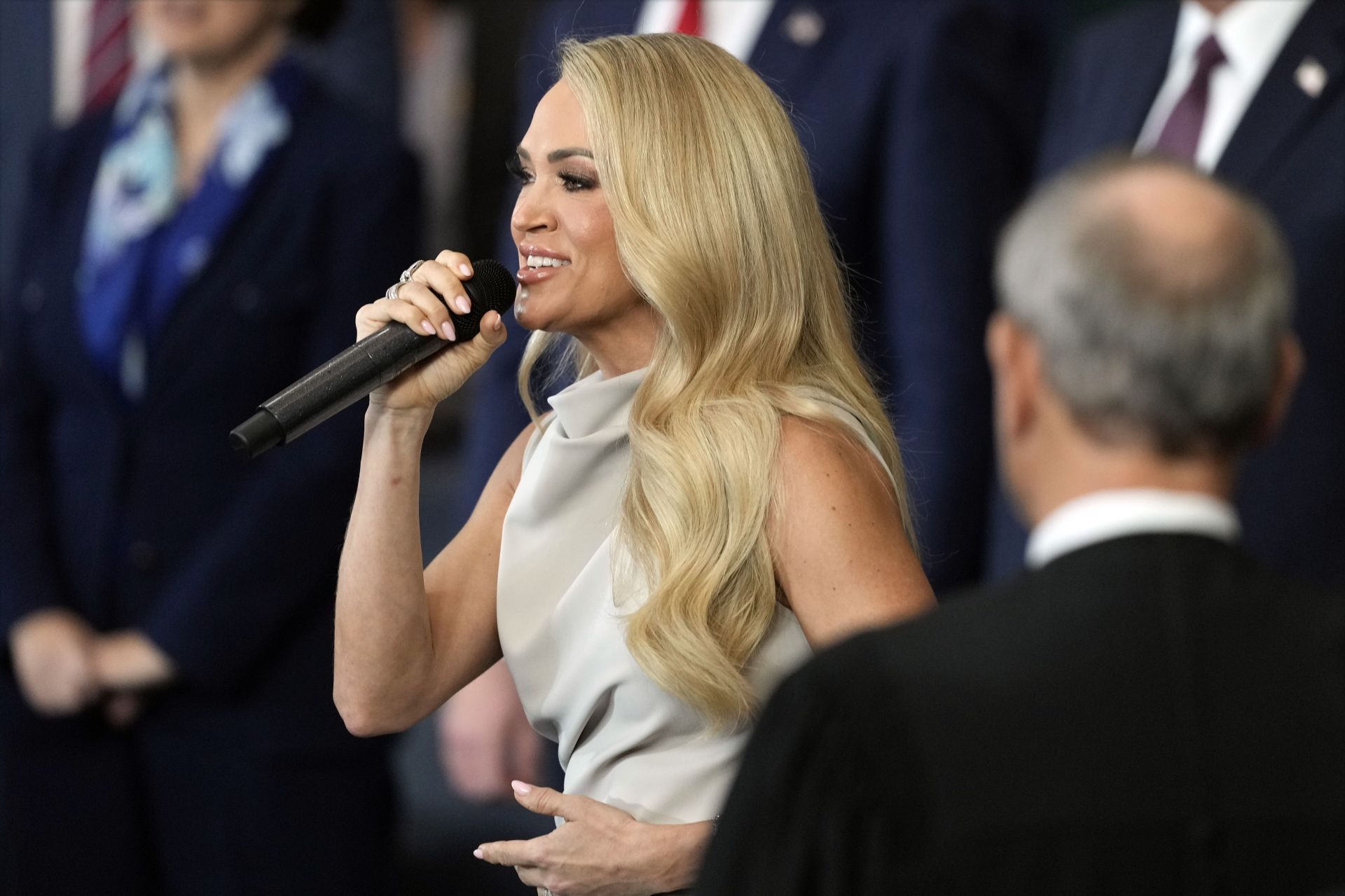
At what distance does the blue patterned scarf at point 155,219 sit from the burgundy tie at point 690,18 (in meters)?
0.72

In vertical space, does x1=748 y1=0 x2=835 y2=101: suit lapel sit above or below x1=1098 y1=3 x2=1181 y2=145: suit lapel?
above

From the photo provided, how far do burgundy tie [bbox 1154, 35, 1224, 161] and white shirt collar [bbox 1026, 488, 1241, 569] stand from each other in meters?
1.51

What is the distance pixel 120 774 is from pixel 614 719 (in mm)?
1589

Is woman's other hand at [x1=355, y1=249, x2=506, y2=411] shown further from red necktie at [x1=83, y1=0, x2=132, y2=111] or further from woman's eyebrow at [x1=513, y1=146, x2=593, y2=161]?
red necktie at [x1=83, y1=0, x2=132, y2=111]

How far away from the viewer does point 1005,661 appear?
1275 millimetres

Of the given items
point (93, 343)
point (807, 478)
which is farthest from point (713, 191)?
point (93, 343)

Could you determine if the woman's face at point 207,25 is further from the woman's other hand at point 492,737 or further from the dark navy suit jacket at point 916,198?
the woman's other hand at point 492,737

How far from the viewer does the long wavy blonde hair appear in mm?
1797

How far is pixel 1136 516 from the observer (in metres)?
1.30

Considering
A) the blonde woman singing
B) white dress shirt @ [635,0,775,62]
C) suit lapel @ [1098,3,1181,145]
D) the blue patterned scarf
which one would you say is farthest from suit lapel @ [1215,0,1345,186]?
the blue patterned scarf

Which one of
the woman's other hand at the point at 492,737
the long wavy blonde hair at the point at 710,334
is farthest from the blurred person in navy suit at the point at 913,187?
the long wavy blonde hair at the point at 710,334

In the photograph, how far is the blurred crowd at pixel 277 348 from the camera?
2.76 m

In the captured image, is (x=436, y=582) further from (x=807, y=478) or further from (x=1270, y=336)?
(x=1270, y=336)

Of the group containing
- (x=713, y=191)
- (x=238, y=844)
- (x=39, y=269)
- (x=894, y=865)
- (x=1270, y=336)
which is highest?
(x=39, y=269)
